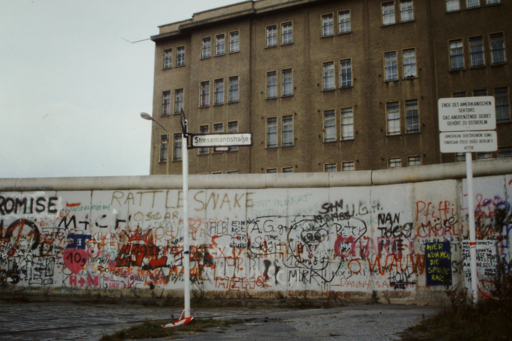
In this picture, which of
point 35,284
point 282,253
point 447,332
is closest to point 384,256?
point 282,253

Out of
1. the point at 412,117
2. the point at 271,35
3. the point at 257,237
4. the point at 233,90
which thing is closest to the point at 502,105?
the point at 412,117

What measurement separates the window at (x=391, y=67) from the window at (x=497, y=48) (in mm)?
6163

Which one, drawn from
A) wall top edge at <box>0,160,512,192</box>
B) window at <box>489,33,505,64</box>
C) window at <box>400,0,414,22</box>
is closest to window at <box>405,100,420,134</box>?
window at <box>489,33,505,64</box>

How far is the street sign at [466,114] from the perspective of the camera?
9.04 meters

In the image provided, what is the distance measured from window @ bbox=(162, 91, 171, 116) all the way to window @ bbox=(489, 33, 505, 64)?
989 inches

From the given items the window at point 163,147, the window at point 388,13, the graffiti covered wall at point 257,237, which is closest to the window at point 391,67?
the window at point 388,13

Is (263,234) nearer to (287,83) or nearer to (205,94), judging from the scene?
(287,83)

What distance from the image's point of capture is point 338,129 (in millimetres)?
36094

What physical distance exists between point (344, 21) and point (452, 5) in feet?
24.5

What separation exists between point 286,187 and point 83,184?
691 cm

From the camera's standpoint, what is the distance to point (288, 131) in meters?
37.8

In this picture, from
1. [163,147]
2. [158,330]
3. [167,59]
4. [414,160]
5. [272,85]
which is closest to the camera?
[158,330]

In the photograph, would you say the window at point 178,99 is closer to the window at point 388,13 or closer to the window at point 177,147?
the window at point 177,147

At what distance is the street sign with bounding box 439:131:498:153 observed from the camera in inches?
354
